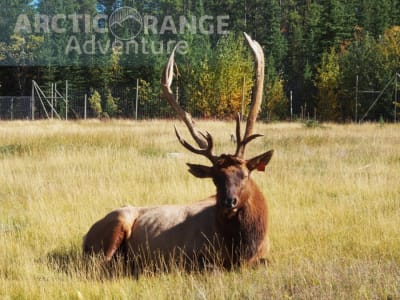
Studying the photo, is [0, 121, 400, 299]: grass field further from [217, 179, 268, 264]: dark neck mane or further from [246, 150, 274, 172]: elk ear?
[246, 150, 274, 172]: elk ear

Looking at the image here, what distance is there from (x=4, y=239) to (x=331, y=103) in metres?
39.3

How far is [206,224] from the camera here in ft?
17.8

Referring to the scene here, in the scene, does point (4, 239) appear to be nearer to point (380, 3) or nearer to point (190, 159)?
point (190, 159)

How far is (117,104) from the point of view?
165ft

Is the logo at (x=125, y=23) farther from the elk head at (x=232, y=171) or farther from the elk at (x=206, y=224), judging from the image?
the elk head at (x=232, y=171)

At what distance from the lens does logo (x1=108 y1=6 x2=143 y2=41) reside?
63719 millimetres

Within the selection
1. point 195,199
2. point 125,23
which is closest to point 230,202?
point 195,199

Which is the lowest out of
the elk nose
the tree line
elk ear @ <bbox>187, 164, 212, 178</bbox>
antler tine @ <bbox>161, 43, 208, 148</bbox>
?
the elk nose

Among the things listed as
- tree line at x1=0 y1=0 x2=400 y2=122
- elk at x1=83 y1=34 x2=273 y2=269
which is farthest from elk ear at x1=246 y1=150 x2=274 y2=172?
tree line at x1=0 y1=0 x2=400 y2=122

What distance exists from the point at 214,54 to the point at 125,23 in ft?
58.3

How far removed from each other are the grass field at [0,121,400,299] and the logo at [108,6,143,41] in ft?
164

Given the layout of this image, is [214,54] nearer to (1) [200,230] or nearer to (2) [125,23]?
(2) [125,23]

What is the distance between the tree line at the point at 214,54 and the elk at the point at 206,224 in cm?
2889

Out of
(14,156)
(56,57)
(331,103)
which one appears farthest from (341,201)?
(56,57)
